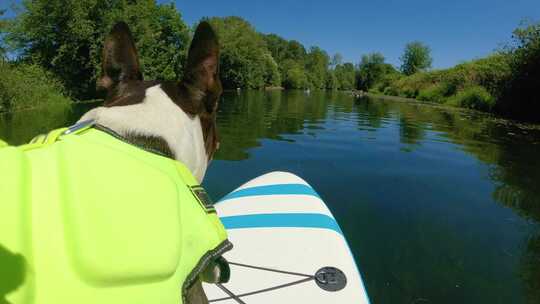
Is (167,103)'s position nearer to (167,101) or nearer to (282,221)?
(167,101)

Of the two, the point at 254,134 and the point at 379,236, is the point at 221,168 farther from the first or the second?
the point at 254,134

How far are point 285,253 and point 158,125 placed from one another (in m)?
1.98

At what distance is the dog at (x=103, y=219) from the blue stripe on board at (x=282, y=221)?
2154 millimetres

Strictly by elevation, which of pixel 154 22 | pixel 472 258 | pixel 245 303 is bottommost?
pixel 472 258

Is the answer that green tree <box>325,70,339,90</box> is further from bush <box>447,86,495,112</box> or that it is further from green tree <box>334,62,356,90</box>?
bush <box>447,86,495,112</box>

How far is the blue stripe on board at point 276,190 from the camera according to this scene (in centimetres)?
428

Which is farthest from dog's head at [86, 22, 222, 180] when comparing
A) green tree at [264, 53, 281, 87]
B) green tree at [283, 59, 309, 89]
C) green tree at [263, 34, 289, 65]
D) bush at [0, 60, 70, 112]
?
green tree at [263, 34, 289, 65]

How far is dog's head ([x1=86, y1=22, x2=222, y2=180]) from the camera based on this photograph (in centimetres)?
131

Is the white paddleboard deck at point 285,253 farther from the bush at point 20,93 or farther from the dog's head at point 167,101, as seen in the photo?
the bush at point 20,93

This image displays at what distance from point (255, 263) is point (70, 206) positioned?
218cm

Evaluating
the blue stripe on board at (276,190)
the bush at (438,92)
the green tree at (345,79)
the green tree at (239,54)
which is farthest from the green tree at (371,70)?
the blue stripe on board at (276,190)

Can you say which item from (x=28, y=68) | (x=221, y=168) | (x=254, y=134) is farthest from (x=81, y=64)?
(x=221, y=168)

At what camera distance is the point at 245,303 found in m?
2.38

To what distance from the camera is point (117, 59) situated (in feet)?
5.53
